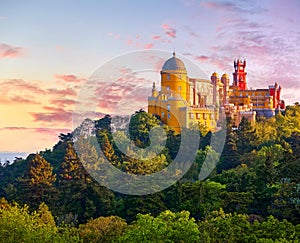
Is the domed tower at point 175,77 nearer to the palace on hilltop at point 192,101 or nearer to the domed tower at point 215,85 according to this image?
the palace on hilltop at point 192,101

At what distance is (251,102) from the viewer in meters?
72.4

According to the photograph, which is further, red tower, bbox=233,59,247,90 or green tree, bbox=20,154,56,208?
red tower, bbox=233,59,247,90

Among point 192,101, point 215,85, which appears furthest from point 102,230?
point 215,85

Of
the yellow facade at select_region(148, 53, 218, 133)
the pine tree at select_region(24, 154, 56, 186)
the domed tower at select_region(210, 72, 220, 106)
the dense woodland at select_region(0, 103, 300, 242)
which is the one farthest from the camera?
the domed tower at select_region(210, 72, 220, 106)

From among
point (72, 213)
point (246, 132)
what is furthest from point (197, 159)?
point (72, 213)

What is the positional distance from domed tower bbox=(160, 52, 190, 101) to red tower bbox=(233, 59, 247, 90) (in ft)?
78.2

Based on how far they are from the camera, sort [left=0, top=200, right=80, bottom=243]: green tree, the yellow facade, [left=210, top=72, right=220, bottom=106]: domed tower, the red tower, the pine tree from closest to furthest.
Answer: [left=0, top=200, right=80, bottom=243]: green tree → the pine tree → the yellow facade → [left=210, top=72, right=220, bottom=106]: domed tower → the red tower

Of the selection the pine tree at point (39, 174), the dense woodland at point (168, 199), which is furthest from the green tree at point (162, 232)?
the pine tree at point (39, 174)

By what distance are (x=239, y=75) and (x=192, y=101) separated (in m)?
23.0

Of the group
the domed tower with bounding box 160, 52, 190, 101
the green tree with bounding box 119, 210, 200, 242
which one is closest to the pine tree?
the green tree with bounding box 119, 210, 200, 242

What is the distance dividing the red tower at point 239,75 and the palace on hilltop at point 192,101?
7.47 m

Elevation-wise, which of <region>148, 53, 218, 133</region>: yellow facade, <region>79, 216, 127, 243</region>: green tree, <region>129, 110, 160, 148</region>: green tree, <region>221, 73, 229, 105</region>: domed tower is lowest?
<region>79, 216, 127, 243</region>: green tree

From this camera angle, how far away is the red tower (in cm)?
7912

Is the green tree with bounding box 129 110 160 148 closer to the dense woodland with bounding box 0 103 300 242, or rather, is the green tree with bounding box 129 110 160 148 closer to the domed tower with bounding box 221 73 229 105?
the dense woodland with bounding box 0 103 300 242
